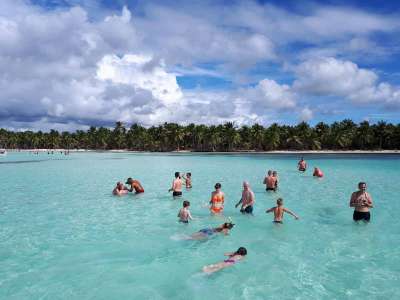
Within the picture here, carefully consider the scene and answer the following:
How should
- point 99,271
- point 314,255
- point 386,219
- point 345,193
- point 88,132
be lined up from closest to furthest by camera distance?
point 99,271 → point 314,255 → point 386,219 → point 345,193 → point 88,132

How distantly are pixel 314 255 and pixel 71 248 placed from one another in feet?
24.0

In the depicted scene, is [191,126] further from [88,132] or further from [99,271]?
[99,271]

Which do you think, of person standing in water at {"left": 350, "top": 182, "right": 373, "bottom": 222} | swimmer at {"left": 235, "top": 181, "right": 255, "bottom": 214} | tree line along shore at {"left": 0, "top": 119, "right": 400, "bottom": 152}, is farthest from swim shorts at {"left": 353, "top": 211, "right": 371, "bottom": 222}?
tree line along shore at {"left": 0, "top": 119, "right": 400, "bottom": 152}

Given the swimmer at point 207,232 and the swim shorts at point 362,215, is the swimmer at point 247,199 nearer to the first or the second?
the swimmer at point 207,232

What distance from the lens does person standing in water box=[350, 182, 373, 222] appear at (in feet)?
41.5

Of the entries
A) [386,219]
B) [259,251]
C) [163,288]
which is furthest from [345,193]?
[163,288]

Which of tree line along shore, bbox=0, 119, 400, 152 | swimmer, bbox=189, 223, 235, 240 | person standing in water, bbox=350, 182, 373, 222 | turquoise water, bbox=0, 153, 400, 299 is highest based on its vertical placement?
tree line along shore, bbox=0, 119, 400, 152

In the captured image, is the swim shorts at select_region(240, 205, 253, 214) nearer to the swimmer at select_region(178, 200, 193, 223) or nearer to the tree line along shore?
the swimmer at select_region(178, 200, 193, 223)

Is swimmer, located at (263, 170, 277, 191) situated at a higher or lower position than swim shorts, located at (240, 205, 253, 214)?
higher

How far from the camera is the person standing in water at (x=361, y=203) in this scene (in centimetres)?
1264

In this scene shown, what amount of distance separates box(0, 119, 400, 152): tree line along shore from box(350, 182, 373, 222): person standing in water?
323 feet

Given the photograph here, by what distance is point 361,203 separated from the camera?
41.9 feet

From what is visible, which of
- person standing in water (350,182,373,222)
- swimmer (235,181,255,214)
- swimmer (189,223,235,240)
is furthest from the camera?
swimmer (235,181,255,214)

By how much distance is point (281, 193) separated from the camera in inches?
857
